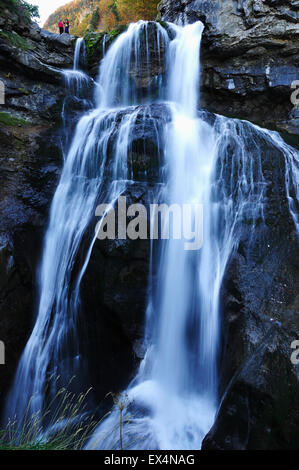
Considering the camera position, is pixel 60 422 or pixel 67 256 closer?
pixel 60 422

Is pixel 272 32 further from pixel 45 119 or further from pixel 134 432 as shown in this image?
pixel 134 432

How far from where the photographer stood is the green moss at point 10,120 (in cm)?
704

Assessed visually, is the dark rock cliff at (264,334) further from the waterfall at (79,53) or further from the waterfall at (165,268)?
the waterfall at (79,53)

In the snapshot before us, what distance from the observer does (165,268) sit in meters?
4.93

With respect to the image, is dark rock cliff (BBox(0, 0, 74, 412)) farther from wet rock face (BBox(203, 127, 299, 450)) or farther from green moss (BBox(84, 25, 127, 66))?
wet rock face (BBox(203, 127, 299, 450))

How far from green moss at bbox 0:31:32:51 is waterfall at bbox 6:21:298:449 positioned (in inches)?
165

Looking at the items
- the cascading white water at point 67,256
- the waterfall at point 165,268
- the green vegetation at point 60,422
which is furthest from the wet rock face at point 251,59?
the green vegetation at point 60,422

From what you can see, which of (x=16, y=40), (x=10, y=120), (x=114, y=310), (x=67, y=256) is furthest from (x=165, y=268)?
(x=16, y=40)

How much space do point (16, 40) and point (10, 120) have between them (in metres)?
3.15

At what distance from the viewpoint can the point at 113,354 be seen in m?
4.89

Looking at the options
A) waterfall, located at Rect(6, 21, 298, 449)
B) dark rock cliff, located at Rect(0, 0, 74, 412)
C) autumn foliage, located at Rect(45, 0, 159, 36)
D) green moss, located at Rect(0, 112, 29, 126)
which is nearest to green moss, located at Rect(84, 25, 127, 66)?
dark rock cliff, located at Rect(0, 0, 74, 412)

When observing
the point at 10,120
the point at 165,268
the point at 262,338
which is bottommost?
the point at 262,338

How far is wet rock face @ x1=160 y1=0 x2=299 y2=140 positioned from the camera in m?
8.55

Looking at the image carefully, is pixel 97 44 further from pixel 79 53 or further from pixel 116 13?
pixel 116 13
